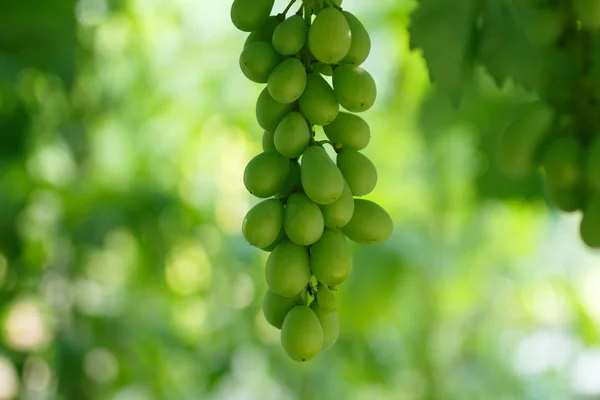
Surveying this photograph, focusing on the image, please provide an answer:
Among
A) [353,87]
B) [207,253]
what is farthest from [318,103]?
[207,253]

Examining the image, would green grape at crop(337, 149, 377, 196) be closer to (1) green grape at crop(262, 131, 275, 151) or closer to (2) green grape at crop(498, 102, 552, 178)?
(1) green grape at crop(262, 131, 275, 151)

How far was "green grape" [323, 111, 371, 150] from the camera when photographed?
37 centimetres

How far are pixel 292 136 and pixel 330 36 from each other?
55 mm

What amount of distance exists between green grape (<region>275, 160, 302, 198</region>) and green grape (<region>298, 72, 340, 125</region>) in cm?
3

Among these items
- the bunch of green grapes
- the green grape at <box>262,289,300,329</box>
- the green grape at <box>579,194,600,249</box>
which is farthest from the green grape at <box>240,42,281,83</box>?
the green grape at <box>579,194,600,249</box>

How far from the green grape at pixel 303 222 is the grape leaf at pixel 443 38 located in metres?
0.22

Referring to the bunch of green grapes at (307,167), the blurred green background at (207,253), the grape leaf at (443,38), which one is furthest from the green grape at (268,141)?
the blurred green background at (207,253)

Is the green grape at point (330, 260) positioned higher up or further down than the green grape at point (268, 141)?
further down

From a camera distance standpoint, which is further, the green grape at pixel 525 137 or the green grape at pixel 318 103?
the green grape at pixel 525 137

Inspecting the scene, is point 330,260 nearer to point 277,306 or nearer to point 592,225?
point 277,306

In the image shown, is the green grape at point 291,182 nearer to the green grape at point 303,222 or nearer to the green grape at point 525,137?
the green grape at point 303,222

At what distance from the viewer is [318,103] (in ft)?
1.17

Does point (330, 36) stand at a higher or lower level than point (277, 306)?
higher

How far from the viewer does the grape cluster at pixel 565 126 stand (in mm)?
438
